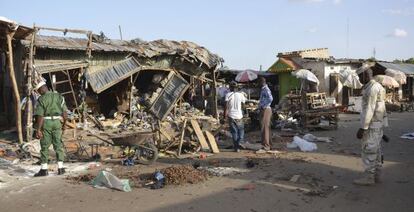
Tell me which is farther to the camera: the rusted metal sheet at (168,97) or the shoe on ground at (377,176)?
the rusted metal sheet at (168,97)

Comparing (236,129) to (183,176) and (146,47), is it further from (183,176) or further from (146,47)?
(146,47)

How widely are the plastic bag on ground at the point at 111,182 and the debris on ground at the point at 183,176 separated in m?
0.74

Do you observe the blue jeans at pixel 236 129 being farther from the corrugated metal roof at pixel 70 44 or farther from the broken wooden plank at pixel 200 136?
the corrugated metal roof at pixel 70 44

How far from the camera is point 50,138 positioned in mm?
9000

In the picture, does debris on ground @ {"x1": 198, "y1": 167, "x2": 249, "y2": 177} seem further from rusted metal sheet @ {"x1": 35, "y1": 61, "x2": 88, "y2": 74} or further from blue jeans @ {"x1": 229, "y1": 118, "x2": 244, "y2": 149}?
rusted metal sheet @ {"x1": 35, "y1": 61, "x2": 88, "y2": 74}

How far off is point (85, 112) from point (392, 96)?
2446cm

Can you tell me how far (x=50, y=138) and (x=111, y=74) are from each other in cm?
846

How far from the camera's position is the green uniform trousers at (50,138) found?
8898mm

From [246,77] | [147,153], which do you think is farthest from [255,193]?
[246,77]

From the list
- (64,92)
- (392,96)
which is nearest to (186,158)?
(64,92)

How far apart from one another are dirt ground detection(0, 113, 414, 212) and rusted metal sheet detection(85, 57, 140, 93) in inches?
292

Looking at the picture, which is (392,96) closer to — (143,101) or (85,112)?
(143,101)

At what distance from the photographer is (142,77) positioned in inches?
837

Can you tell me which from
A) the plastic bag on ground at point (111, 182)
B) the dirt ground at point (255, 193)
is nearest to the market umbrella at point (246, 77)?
the dirt ground at point (255, 193)
